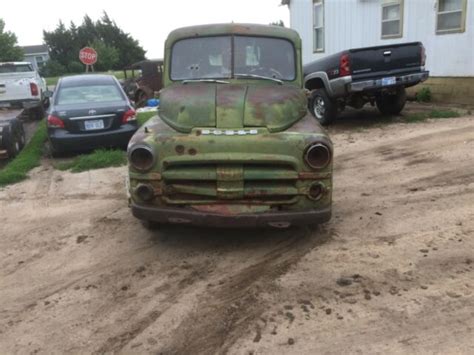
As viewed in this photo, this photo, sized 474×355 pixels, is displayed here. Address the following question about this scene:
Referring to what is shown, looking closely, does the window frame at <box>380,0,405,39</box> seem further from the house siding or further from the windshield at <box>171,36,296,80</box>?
the windshield at <box>171,36,296,80</box>

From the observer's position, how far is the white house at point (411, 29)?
41.8 ft

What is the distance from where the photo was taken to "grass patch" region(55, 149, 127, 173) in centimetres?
867

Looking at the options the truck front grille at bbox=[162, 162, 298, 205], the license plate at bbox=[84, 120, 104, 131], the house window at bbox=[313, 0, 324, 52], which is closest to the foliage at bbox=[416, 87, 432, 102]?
the house window at bbox=[313, 0, 324, 52]

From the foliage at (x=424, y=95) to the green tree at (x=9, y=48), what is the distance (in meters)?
49.6

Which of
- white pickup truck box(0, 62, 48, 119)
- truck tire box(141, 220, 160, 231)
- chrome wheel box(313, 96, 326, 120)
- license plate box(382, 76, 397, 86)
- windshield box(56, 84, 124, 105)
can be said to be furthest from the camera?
white pickup truck box(0, 62, 48, 119)

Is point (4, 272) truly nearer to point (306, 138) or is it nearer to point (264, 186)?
point (264, 186)

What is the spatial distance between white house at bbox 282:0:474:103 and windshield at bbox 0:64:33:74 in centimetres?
978

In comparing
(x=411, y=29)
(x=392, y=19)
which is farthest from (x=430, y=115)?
(x=392, y=19)

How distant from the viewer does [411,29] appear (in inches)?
555

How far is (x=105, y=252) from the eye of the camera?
5027 millimetres

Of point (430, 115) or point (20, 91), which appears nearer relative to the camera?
point (430, 115)

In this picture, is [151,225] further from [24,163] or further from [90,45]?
[90,45]

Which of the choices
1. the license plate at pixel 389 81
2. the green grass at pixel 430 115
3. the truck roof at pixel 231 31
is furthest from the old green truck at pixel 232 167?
the green grass at pixel 430 115

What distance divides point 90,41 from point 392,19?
60.3m
